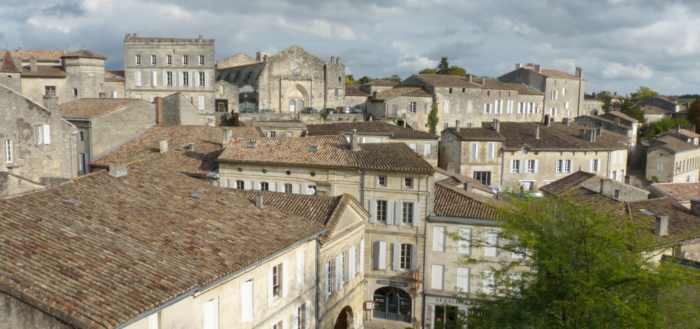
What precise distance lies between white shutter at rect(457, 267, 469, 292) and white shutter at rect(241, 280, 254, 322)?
49.8 ft

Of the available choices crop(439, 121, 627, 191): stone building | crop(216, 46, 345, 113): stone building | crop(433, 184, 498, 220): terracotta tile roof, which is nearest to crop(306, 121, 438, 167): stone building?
crop(439, 121, 627, 191): stone building

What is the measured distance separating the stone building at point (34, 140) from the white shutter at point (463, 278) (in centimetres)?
1976

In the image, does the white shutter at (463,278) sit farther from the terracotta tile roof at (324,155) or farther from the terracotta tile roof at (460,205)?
the terracotta tile roof at (324,155)

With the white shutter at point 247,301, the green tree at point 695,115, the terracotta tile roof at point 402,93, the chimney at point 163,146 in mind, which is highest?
the terracotta tile roof at point 402,93

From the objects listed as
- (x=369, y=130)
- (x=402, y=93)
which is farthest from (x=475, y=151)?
(x=402, y=93)

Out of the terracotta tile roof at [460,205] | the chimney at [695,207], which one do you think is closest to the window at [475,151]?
the terracotta tile roof at [460,205]

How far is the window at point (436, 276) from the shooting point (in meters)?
30.5

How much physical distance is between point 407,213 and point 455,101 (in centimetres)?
3773

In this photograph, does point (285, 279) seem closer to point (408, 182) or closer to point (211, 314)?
point (211, 314)

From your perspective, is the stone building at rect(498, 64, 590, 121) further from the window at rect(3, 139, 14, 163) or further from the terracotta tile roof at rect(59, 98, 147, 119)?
the window at rect(3, 139, 14, 163)

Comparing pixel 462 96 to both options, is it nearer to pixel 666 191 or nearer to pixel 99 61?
pixel 666 191

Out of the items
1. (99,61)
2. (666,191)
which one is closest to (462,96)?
(666,191)

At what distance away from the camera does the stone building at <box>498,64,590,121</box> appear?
263ft

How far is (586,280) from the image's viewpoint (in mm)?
16359
